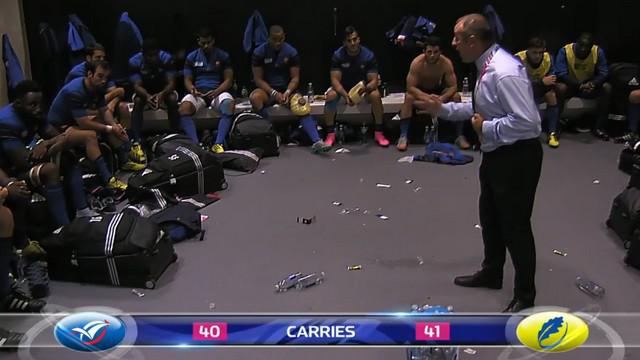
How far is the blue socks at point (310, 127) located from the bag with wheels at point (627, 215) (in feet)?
9.23

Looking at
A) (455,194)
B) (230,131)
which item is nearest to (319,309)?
(455,194)

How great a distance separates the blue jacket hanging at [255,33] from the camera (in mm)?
6652

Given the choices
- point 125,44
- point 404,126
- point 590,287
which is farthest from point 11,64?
point 590,287

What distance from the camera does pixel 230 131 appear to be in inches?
244

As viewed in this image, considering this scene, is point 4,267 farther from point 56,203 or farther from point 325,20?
point 325,20

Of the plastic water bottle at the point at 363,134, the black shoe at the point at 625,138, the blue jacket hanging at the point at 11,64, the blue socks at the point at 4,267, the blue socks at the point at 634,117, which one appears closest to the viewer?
the blue socks at the point at 4,267

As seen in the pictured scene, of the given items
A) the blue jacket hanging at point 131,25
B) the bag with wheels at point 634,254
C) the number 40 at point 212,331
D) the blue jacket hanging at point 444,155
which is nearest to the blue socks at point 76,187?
the number 40 at point 212,331

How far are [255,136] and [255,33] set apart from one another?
1.26 meters

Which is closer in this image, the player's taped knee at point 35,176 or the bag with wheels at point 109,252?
the bag with wheels at point 109,252

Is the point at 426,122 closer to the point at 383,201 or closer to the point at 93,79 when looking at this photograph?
the point at 383,201

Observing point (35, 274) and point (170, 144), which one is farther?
point (170, 144)

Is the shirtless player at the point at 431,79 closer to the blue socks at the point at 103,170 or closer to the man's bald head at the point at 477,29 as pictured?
the blue socks at the point at 103,170

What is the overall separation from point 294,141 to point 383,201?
195 cm

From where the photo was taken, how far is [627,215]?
3.83 metres
